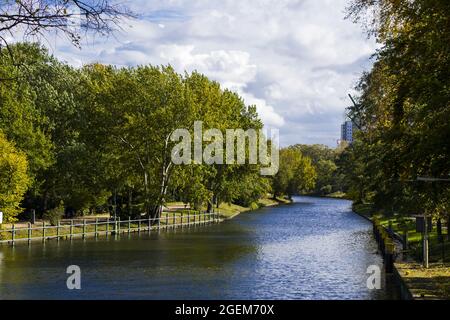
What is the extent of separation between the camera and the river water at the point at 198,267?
80.1 ft

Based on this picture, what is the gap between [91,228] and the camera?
5188 centimetres

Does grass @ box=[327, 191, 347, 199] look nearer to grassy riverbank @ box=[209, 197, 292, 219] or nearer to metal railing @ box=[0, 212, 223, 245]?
grassy riverbank @ box=[209, 197, 292, 219]

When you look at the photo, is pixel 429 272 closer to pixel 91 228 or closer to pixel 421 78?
pixel 421 78

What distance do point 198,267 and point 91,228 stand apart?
22241mm

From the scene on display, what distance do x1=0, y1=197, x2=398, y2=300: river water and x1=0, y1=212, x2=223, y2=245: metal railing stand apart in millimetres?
1668

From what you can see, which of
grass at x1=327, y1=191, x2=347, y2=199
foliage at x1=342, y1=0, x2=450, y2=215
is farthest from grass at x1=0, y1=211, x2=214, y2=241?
grass at x1=327, y1=191, x2=347, y2=199

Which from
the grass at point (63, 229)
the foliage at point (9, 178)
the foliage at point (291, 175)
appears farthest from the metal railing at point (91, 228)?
the foliage at point (291, 175)

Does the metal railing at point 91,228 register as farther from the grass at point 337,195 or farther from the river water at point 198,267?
the grass at point 337,195

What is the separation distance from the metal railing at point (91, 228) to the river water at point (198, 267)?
1668mm

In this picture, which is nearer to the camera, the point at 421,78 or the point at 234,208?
the point at 421,78

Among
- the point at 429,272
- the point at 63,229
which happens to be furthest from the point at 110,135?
the point at 429,272

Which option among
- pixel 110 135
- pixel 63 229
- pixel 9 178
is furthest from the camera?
pixel 110 135

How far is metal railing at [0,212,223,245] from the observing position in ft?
142
